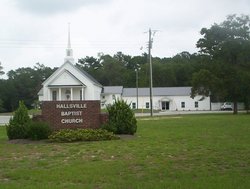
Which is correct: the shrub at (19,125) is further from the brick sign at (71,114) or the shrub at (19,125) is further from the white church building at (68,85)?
the white church building at (68,85)

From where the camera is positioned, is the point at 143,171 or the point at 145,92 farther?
the point at 145,92

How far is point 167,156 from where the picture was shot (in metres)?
12.0

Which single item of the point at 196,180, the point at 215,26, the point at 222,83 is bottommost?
the point at 196,180

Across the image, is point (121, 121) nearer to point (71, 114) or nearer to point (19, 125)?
point (71, 114)

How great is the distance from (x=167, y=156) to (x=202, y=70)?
42419mm

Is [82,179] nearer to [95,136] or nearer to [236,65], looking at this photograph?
[95,136]

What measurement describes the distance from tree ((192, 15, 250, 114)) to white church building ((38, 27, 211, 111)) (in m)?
7.73

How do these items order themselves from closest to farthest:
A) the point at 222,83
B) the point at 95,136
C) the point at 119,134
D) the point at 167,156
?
the point at 167,156
the point at 95,136
the point at 119,134
the point at 222,83

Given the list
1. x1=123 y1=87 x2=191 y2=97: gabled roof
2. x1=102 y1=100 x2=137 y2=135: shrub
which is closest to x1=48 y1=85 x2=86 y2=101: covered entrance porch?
x1=123 y1=87 x2=191 y2=97: gabled roof

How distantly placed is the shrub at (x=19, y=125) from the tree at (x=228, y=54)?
36.9 meters

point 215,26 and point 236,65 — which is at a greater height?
point 215,26

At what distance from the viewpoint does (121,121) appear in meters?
19.5

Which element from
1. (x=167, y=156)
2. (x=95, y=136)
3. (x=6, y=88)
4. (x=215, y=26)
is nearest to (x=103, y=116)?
(x=95, y=136)

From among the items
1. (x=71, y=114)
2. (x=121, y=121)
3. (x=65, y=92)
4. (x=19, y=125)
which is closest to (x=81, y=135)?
(x=71, y=114)
